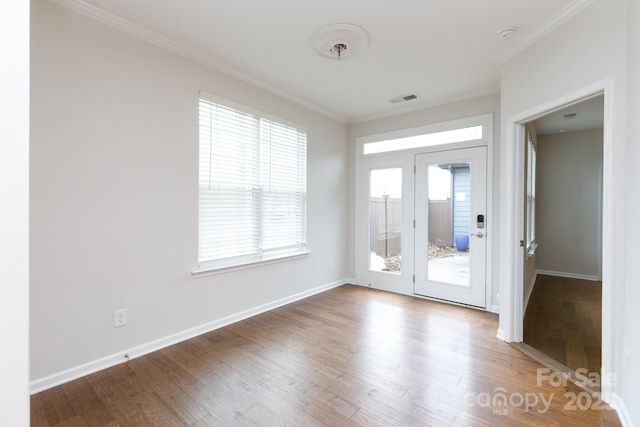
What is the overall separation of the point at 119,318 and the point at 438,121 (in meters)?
4.27

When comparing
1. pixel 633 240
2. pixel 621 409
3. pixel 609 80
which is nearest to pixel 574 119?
pixel 609 80

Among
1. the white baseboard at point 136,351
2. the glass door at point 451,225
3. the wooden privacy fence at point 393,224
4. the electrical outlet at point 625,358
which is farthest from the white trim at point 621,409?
the white baseboard at point 136,351

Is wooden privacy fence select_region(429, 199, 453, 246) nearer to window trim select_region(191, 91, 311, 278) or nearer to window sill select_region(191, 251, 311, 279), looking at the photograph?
window trim select_region(191, 91, 311, 278)

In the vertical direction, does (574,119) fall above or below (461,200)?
above

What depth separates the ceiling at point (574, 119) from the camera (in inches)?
166

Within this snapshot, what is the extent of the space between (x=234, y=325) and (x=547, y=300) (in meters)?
4.32

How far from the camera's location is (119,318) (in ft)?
8.05

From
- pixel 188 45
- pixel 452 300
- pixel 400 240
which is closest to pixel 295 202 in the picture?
Result: pixel 400 240

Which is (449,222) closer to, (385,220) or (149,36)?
(385,220)

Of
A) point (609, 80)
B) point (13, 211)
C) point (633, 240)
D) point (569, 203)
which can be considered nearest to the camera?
point (13, 211)

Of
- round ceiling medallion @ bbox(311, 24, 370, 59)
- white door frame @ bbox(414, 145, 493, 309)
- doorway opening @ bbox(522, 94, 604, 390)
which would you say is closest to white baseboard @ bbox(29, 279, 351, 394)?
white door frame @ bbox(414, 145, 493, 309)

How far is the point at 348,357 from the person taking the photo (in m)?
2.55

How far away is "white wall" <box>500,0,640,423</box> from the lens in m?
1.89

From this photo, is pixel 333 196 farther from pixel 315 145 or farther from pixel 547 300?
pixel 547 300
